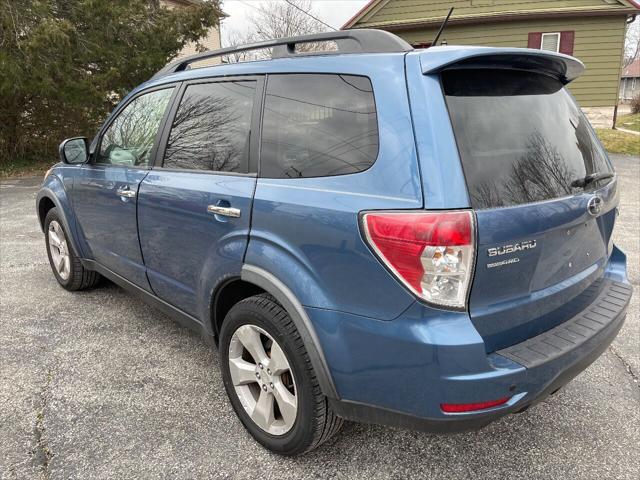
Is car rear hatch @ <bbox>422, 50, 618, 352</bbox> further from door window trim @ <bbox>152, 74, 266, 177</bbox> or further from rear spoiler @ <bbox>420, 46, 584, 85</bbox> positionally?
door window trim @ <bbox>152, 74, 266, 177</bbox>

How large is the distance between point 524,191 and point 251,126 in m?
1.28

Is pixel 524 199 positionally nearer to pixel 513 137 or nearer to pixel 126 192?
pixel 513 137

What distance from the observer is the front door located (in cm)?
313

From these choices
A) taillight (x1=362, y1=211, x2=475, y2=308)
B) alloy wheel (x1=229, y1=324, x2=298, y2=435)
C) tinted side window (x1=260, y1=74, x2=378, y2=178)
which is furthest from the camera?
alloy wheel (x1=229, y1=324, x2=298, y2=435)

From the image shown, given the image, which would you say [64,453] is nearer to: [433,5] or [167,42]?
[167,42]

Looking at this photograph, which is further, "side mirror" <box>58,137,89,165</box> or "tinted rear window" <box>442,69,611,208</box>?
"side mirror" <box>58,137,89,165</box>

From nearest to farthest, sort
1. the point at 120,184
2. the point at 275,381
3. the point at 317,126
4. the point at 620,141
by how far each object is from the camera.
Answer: the point at 317,126 → the point at 275,381 → the point at 120,184 → the point at 620,141

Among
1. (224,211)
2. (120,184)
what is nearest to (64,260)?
(120,184)

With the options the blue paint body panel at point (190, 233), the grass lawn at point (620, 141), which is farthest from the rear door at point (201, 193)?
the grass lawn at point (620, 141)

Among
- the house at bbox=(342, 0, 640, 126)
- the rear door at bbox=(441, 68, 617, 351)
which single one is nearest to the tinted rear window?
the rear door at bbox=(441, 68, 617, 351)

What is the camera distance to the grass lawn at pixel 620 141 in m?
13.4

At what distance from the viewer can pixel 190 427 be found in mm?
2555

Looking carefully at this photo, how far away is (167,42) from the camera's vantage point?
40.8 ft

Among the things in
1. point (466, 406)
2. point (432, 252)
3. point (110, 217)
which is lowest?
point (466, 406)
